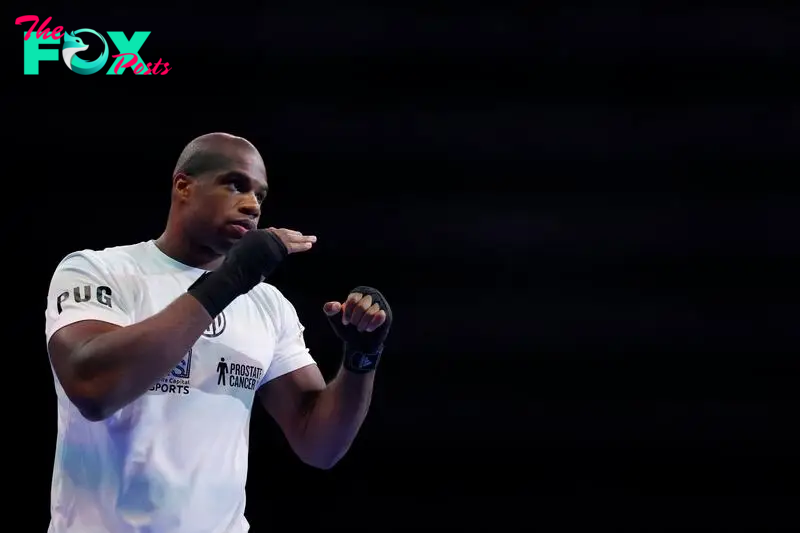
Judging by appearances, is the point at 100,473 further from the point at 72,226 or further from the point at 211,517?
the point at 72,226

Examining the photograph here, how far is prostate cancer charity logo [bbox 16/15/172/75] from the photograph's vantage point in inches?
139

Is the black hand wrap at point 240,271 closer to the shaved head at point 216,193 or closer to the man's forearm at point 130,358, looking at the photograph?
the man's forearm at point 130,358

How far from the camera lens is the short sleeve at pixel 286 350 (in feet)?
7.66

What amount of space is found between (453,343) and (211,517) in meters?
1.60

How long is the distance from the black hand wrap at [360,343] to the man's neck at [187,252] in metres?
0.34

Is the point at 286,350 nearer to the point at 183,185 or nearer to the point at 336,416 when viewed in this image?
the point at 336,416

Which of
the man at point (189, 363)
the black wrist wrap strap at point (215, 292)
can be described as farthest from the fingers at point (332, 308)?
the black wrist wrap strap at point (215, 292)

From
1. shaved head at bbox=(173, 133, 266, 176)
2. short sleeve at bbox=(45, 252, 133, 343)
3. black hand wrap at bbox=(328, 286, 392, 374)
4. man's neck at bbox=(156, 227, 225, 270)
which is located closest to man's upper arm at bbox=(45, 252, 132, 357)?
short sleeve at bbox=(45, 252, 133, 343)

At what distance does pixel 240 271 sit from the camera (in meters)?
1.87

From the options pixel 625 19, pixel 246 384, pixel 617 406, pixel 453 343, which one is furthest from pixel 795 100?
pixel 246 384

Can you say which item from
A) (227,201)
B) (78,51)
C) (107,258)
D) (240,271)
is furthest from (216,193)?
(78,51)

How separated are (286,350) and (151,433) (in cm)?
48

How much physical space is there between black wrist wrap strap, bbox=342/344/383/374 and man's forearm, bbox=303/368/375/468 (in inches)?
0.6

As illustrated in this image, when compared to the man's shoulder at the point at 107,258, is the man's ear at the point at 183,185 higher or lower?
higher
